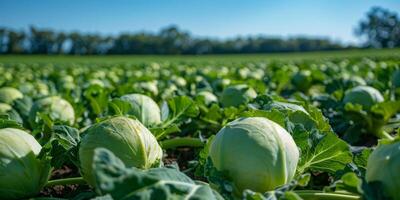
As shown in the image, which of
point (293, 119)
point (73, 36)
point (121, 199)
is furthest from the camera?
point (73, 36)

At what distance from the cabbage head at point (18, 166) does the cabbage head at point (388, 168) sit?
71.1 inches

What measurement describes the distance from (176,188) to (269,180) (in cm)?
53

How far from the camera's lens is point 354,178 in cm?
170

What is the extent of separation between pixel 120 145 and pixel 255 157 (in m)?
0.81

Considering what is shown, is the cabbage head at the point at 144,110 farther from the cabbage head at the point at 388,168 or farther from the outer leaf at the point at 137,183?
the cabbage head at the point at 388,168

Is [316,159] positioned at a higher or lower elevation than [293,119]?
lower

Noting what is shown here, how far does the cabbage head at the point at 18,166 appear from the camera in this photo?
86.2 inches

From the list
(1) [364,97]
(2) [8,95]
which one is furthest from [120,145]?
(2) [8,95]

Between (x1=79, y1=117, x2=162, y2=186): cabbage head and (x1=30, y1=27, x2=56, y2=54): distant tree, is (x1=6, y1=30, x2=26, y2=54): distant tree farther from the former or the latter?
(x1=79, y1=117, x2=162, y2=186): cabbage head

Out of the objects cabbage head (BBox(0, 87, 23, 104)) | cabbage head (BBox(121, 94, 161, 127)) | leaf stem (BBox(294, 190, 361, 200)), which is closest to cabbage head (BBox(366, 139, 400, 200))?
leaf stem (BBox(294, 190, 361, 200))

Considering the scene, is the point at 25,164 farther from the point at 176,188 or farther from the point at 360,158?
the point at 360,158

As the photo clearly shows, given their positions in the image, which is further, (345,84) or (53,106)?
(345,84)

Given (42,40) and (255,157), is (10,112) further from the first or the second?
(42,40)

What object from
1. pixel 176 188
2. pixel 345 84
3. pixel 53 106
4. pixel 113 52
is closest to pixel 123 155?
pixel 176 188
